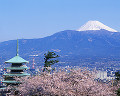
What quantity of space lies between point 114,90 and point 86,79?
2.71 meters

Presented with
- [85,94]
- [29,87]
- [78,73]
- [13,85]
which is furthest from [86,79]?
[13,85]

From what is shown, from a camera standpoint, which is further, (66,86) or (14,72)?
(14,72)

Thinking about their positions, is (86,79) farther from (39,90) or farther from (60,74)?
(39,90)

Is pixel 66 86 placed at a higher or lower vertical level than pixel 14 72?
lower

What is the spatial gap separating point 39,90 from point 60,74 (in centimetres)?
331

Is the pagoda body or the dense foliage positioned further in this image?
the pagoda body

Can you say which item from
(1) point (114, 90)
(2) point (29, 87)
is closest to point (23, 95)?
(2) point (29, 87)

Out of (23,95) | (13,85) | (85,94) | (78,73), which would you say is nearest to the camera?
(85,94)

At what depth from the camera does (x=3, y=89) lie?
116 ft

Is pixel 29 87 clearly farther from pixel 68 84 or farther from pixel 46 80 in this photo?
pixel 68 84

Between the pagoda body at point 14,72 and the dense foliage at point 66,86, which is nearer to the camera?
the dense foliage at point 66,86

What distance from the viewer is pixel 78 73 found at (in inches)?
1282

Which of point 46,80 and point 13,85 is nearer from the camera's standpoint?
point 46,80

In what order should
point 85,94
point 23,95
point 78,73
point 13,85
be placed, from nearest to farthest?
point 85,94, point 23,95, point 78,73, point 13,85
